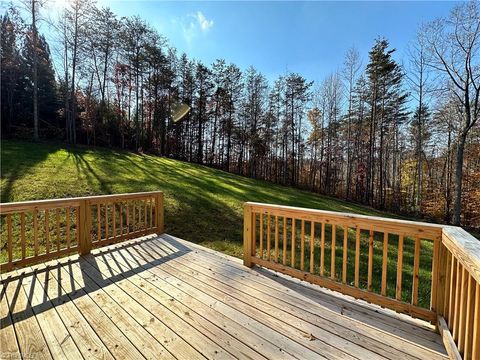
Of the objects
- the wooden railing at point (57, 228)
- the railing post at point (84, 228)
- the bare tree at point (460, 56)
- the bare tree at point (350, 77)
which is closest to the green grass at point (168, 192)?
the wooden railing at point (57, 228)

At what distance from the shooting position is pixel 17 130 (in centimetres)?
1367

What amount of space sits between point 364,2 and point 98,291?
353 inches

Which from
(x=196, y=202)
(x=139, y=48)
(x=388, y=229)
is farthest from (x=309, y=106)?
(x=388, y=229)

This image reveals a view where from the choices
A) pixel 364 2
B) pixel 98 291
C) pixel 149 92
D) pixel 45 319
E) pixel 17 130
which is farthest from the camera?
pixel 149 92

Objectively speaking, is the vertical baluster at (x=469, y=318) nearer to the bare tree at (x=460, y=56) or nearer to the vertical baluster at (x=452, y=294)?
the vertical baluster at (x=452, y=294)

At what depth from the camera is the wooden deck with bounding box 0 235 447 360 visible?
5.46ft

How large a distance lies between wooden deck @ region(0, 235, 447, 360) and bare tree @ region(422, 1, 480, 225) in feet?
38.5

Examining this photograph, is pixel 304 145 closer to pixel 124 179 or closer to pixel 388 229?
pixel 124 179

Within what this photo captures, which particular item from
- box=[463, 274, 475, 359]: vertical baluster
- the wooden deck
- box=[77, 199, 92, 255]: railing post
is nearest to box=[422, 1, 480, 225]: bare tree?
the wooden deck

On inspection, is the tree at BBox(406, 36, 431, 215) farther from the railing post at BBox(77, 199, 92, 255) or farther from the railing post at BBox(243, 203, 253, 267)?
the railing post at BBox(77, 199, 92, 255)

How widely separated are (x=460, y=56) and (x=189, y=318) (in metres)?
14.2

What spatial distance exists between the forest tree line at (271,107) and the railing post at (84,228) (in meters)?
13.0

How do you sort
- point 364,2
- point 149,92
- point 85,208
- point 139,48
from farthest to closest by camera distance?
point 149,92 → point 139,48 → point 364,2 → point 85,208

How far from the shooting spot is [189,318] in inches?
80.2
